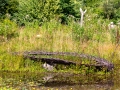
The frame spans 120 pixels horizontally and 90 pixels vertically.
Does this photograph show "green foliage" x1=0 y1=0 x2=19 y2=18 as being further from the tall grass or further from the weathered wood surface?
the weathered wood surface

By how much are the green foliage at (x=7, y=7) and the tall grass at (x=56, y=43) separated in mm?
4192

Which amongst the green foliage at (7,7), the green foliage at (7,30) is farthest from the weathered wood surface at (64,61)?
the green foliage at (7,7)

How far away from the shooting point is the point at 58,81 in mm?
11539

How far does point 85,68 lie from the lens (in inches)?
504

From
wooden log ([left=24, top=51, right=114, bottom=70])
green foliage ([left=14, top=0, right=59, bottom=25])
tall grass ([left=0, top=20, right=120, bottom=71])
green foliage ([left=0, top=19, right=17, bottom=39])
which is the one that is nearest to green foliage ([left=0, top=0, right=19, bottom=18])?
green foliage ([left=14, top=0, right=59, bottom=25])

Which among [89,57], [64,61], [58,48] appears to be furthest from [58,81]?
[58,48]

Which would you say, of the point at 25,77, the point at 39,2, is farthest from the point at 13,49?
the point at 39,2

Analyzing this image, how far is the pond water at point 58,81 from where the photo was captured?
35.0 ft

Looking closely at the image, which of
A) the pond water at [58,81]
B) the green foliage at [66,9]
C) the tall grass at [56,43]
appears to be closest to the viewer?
the pond water at [58,81]

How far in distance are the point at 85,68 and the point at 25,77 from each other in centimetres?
212

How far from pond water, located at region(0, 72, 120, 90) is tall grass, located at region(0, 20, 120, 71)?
632 millimetres

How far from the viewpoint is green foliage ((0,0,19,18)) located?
788 inches

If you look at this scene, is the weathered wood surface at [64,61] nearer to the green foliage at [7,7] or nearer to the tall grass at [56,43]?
the tall grass at [56,43]

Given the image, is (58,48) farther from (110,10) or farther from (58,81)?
(110,10)
